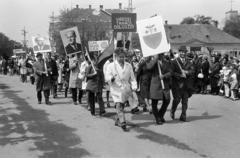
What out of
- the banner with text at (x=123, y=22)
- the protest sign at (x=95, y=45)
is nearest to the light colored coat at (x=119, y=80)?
the banner with text at (x=123, y=22)

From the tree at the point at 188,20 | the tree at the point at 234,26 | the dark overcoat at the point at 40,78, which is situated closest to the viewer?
the dark overcoat at the point at 40,78

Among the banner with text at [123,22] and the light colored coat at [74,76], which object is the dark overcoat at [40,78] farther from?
the banner with text at [123,22]

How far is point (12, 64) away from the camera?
31891 millimetres

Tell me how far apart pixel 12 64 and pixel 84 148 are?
2798 centimetres

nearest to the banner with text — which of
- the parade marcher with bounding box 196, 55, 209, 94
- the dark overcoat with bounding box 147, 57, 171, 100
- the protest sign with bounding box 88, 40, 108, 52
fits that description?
the dark overcoat with bounding box 147, 57, 171, 100

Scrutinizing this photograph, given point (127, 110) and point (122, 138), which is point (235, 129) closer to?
point (122, 138)

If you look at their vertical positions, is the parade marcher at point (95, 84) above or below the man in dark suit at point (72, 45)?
below

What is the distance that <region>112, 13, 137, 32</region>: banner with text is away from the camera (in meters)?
11.3

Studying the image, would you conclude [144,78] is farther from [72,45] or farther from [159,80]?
[72,45]

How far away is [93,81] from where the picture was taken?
9.24 m

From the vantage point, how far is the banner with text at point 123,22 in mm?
11297

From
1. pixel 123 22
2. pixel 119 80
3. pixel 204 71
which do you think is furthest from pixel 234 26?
pixel 119 80

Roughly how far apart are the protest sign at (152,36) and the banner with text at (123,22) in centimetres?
352

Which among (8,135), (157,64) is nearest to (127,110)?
(157,64)
